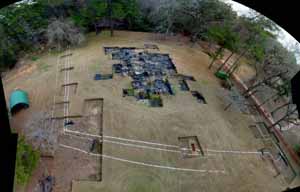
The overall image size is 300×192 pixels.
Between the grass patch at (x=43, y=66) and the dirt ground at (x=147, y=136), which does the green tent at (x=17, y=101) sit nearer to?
the dirt ground at (x=147, y=136)

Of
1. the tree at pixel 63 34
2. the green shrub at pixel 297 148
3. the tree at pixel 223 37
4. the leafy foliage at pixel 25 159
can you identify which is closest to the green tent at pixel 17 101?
the leafy foliage at pixel 25 159

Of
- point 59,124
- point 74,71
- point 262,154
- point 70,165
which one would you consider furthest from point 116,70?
point 262,154

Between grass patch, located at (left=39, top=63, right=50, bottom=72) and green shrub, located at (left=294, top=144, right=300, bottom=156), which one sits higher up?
grass patch, located at (left=39, top=63, right=50, bottom=72)

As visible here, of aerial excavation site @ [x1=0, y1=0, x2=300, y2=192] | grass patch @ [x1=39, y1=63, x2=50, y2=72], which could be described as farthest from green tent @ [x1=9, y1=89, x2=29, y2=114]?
grass patch @ [x1=39, y1=63, x2=50, y2=72]

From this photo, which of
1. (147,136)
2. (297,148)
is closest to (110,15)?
(147,136)

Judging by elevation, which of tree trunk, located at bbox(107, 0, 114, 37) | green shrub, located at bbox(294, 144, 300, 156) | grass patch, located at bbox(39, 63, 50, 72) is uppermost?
tree trunk, located at bbox(107, 0, 114, 37)

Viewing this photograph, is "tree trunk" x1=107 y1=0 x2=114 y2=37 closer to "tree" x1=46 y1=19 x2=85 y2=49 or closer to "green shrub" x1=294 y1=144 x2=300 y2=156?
"tree" x1=46 y1=19 x2=85 y2=49
